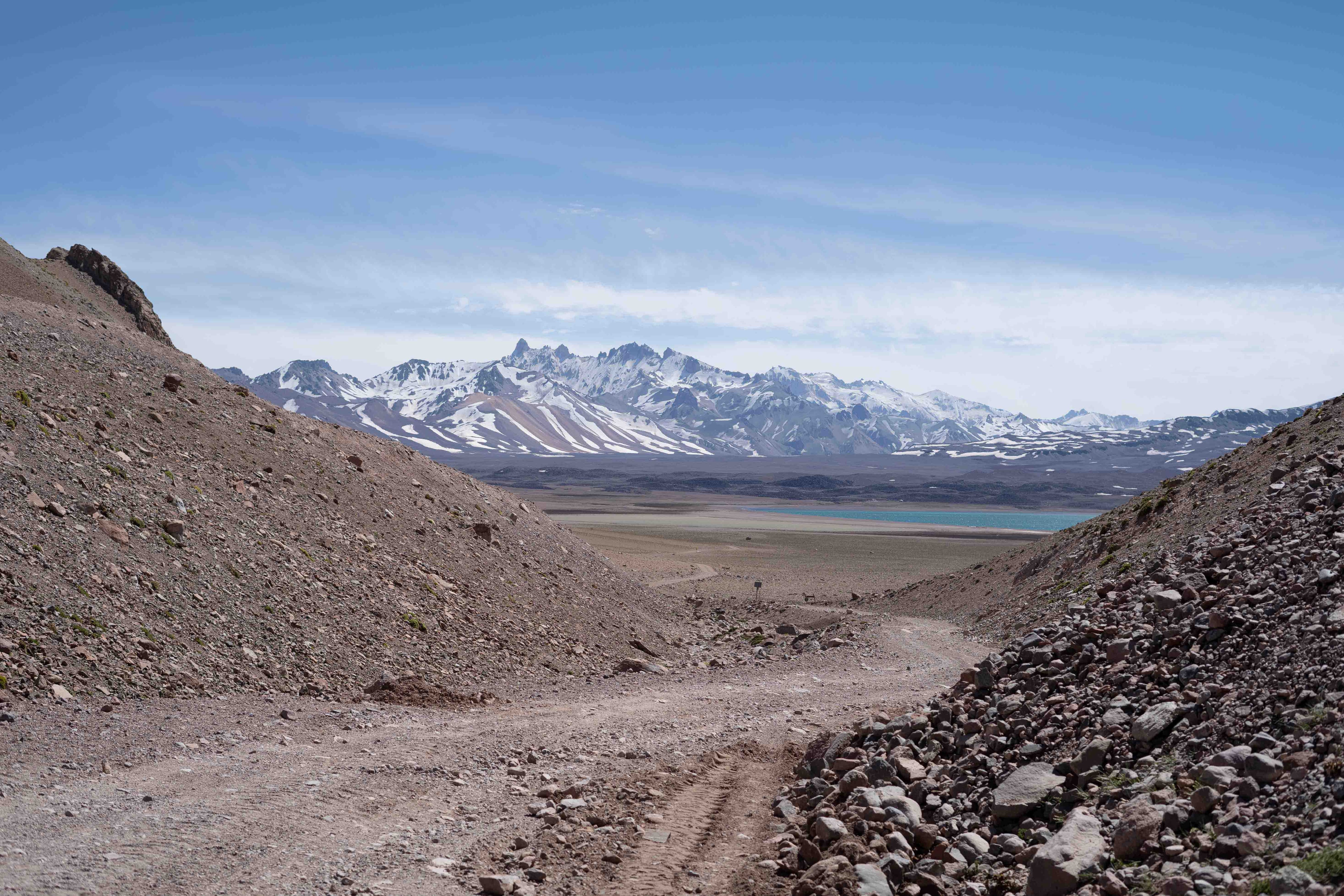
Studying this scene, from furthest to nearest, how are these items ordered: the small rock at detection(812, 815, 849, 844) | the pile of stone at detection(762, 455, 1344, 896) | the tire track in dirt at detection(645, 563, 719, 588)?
the tire track in dirt at detection(645, 563, 719, 588) → the small rock at detection(812, 815, 849, 844) → the pile of stone at detection(762, 455, 1344, 896)

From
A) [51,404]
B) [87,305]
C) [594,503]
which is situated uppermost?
[87,305]

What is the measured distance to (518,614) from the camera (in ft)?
Result: 78.6

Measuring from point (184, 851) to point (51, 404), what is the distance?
51.6 feet

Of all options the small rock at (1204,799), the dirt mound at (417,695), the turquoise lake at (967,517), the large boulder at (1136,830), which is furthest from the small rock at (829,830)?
the turquoise lake at (967,517)

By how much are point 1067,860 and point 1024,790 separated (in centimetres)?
136

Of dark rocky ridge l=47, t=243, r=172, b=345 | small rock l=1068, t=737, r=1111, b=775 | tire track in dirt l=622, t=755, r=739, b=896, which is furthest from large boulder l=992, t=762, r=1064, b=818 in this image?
dark rocky ridge l=47, t=243, r=172, b=345

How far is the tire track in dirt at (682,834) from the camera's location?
27.3ft

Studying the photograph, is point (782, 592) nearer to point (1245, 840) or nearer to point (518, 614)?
point (518, 614)

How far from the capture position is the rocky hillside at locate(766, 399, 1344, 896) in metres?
6.64

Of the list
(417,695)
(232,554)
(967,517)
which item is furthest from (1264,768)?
(967,517)

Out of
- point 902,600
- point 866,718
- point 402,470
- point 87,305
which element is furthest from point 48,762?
point 902,600

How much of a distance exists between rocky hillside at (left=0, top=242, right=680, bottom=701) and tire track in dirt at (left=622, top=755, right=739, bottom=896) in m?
6.68

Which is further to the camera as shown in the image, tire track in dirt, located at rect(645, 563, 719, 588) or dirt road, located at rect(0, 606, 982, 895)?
tire track in dirt, located at rect(645, 563, 719, 588)

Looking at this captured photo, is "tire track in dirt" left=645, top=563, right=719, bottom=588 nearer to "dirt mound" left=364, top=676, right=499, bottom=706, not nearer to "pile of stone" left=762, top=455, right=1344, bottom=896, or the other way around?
"dirt mound" left=364, top=676, right=499, bottom=706
